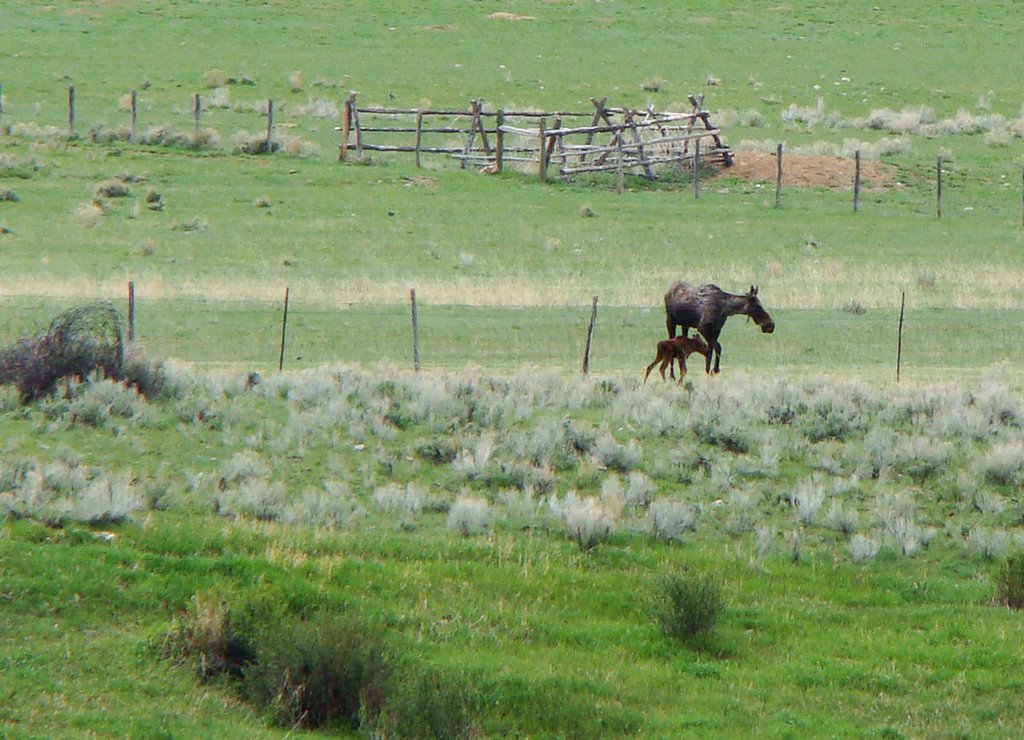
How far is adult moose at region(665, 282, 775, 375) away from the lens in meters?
22.5

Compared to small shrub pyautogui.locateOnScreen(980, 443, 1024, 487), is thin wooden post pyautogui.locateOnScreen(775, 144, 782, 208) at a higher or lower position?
higher

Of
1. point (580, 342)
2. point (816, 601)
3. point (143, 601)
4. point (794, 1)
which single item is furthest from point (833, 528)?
point (794, 1)

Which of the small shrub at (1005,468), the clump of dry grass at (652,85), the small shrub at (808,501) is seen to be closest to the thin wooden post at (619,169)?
the clump of dry grass at (652,85)

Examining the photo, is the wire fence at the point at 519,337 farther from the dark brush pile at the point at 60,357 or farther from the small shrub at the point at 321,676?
the small shrub at the point at 321,676

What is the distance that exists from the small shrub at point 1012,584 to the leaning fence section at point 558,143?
30434 mm

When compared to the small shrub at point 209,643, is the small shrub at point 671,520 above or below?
below

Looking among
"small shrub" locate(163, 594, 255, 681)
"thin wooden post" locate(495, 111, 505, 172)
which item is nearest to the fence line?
"thin wooden post" locate(495, 111, 505, 172)

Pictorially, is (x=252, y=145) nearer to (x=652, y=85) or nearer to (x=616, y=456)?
(x=652, y=85)

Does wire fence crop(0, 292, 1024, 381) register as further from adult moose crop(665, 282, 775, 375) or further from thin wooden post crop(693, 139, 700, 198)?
thin wooden post crop(693, 139, 700, 198)

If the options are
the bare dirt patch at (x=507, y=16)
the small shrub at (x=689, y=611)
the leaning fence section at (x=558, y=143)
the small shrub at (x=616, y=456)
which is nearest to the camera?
the small shrub at (x=689, y=611)

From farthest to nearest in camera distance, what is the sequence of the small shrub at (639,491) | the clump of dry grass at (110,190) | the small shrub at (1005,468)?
the clump of dry grass at (110,190), the small shrub at (1005,468), the small shrub at (639,491)

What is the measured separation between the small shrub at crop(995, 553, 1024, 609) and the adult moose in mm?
9354

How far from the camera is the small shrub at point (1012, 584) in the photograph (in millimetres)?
12852

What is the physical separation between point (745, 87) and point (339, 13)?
21502 millimetres
